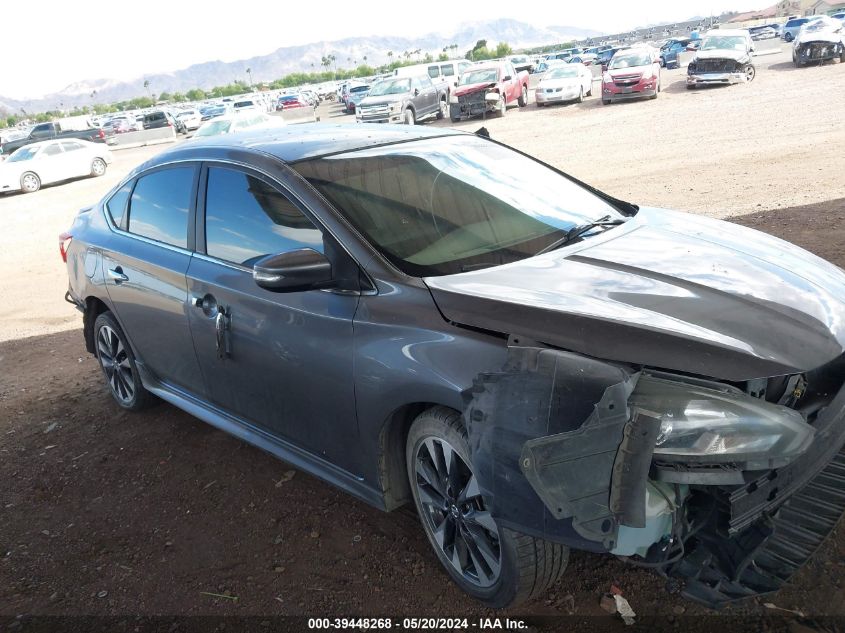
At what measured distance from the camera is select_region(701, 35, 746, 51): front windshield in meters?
23.4

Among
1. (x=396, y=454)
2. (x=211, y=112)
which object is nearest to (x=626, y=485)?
(x=396, y=454)

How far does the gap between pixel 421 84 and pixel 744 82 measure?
10.9 meters

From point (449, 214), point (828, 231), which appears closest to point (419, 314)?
point (449, 214)

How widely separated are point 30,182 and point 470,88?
14303 millimetres

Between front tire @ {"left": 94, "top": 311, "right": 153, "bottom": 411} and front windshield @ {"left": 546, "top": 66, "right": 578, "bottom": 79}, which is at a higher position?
front windshield @ {"left": 546, "top": 66, "right": 578, "bottom": 79}

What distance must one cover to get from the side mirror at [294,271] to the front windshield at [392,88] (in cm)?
2308

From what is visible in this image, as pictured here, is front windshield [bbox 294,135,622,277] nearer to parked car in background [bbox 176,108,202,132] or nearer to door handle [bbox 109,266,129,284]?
door handle [bbox 109,266,129,284]

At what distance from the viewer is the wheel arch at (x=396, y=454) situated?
2.81 metres

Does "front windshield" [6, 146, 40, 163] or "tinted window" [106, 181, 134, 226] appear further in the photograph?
"front windshield" [6, 146, 40, 163]

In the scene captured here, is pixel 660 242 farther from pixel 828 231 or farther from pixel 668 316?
pixel 828 231

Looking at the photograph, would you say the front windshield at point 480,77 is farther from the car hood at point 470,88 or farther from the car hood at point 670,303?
the car hood at point 670,303

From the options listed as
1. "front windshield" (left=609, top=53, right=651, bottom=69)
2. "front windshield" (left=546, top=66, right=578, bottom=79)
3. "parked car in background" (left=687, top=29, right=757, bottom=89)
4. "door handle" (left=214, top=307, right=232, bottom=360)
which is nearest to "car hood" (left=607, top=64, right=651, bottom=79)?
"front windshield" (left=609, top=53, right=651, bottom=69)

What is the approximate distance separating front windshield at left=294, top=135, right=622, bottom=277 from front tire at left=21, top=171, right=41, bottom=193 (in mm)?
21497

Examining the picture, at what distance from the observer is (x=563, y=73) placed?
25750 millimetres
